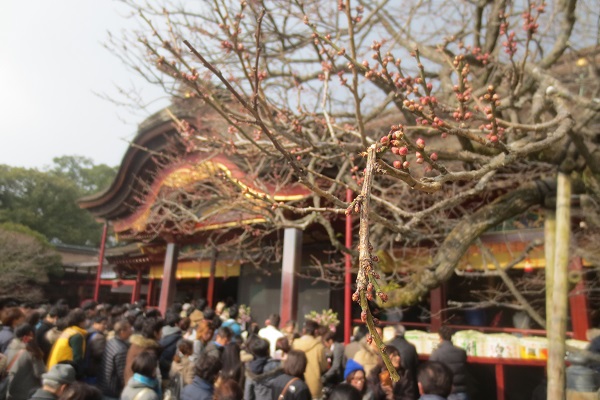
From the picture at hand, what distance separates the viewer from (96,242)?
31906 mm

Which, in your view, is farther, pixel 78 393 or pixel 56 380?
pixel 56 380

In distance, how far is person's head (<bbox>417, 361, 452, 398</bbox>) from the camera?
10.5 feet

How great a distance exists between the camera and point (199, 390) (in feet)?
11.3

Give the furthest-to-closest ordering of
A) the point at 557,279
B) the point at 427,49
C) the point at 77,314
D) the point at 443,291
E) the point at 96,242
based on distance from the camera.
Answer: the point at 96,242, the point at 443,291, the point at 427,49, the point at 77,314, the point at 557,279

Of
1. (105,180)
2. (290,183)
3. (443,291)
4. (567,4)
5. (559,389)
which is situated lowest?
(559,389)

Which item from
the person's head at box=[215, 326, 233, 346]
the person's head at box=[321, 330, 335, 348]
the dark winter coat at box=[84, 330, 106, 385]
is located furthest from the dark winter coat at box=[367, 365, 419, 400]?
the dark winter coat at box=[84, 330, 106, 385]

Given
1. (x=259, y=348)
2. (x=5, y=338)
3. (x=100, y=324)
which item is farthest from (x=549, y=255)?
(x=5, y=338)

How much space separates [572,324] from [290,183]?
5.09 m

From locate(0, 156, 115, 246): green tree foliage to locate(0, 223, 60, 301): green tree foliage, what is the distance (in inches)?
253

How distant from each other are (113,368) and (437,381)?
3.20 metres

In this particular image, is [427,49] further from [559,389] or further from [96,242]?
[96,242]

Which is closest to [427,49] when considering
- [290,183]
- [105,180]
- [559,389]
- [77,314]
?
[290,183]

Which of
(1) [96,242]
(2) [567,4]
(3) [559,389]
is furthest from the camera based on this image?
(1) [96,242]

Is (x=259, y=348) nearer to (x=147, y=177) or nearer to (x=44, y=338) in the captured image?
(x=44, y=338)
